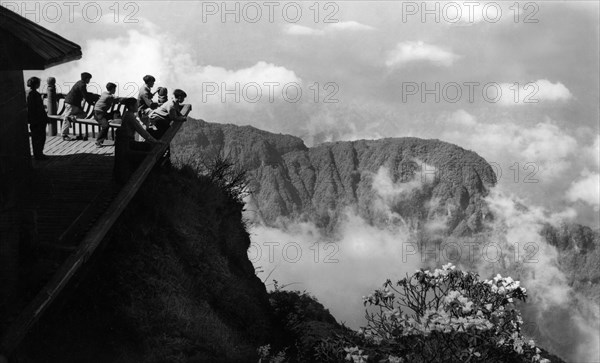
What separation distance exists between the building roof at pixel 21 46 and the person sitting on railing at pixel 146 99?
27.5ft

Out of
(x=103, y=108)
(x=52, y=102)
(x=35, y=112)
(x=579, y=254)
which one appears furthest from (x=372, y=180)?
(x=35, y=112)

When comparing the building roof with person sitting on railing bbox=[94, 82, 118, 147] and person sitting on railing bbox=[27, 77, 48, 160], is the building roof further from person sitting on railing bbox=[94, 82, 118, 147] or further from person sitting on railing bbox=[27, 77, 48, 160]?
person sitting on railing bbox=[94, 82, 118, 147]

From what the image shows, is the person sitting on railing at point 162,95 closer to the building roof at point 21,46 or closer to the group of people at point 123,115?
the group of people at point 123,115

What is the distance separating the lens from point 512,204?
588ft

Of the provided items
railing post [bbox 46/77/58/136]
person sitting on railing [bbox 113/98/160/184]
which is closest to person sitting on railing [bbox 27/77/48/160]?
person sitting on railing [bbox 113/98/160/184]

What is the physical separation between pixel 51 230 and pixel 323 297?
142 m

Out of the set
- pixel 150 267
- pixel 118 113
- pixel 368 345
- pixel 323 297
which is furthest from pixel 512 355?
pixel 323 297

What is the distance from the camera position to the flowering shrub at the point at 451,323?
29.1ft

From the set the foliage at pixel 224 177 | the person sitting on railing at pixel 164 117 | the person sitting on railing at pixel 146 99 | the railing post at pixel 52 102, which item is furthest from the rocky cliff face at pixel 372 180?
the person sitting on railing at pixel 164 117

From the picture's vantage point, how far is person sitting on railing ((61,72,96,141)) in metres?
15.9

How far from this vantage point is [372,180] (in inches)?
6467

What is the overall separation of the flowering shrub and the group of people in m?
4.62

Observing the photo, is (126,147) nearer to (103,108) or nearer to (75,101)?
(103,108)

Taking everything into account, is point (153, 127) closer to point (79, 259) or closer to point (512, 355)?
point (79, 259)
